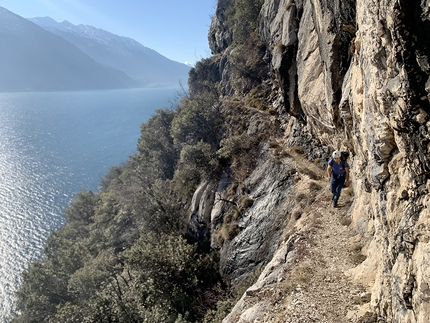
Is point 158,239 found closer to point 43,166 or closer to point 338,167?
point 338,167

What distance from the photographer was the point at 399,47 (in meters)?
5.57

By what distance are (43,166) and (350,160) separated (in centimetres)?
10513

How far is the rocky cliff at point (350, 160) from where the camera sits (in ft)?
17.9

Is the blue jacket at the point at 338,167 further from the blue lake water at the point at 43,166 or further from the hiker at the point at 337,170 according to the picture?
the blue lake water at the point at 43,166

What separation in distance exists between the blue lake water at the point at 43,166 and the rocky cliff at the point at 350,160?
40255mm

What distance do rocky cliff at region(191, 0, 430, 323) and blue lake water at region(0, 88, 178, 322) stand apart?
4025cm

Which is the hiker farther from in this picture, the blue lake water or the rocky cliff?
the blue lake water

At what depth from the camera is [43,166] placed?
95.1m

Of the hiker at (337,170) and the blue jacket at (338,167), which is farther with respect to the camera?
the blue jacket at (338,167)

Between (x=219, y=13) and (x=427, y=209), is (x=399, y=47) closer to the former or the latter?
(x=427, y=209)

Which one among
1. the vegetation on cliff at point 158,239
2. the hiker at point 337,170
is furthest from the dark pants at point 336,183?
the vegetation on cliff at point 158,239

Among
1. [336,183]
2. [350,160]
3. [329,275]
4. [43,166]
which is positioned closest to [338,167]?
[336,183]

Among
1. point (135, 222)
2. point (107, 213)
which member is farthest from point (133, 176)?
point (135, 222)

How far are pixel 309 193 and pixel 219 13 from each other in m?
50.2
